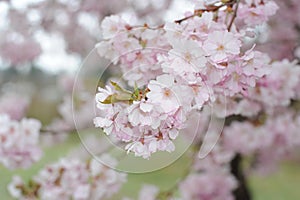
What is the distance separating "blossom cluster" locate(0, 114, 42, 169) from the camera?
148 cm

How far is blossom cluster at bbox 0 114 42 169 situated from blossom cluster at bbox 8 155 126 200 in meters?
0.09

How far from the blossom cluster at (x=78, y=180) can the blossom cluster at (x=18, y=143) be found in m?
0.09

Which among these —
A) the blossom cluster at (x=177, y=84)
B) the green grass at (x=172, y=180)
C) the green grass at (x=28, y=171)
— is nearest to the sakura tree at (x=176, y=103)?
the blossom cluster at (x=177, y=84)

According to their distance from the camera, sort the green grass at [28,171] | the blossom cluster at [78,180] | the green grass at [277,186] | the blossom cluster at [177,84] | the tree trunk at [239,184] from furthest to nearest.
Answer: the green grass at [277,186] < the green grass at [28,171] < the tree trunk at [239,184] < the blossom cluster at [78,180] < the blossom cluster at [177,84]

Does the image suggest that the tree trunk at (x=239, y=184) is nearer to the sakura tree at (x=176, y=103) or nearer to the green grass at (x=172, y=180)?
the sakura tree at (x=176, y=103)

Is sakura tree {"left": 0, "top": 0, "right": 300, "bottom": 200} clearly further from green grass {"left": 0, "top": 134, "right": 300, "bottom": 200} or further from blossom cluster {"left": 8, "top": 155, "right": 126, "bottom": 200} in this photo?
green grass {"left": 0, "top": 134, "right": 300, "bottom": 200}

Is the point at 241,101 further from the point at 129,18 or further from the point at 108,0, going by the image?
the point at 108,0

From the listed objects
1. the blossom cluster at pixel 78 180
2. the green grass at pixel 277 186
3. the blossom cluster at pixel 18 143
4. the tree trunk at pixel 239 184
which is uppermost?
the green grass at pixel 277 186

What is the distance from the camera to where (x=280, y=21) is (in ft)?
7.22

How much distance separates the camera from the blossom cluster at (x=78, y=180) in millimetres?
1418

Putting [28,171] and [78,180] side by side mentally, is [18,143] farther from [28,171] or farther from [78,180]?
[28,171]

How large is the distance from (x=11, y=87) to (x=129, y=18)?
10.1 feet

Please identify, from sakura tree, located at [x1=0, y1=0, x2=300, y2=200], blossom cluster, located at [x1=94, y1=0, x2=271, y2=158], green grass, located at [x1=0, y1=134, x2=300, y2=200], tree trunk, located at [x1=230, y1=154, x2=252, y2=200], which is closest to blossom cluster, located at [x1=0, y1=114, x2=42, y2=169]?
sakura tree, located at [x1=0, y1=0, x2=300, y2=200]

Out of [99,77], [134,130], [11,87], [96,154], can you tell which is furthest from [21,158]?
[11,87]
